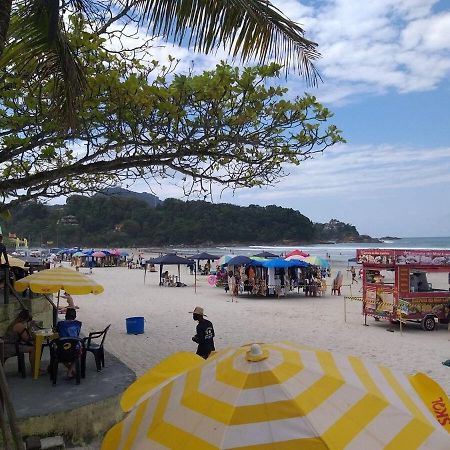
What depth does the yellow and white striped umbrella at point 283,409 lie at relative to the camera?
1964 mm

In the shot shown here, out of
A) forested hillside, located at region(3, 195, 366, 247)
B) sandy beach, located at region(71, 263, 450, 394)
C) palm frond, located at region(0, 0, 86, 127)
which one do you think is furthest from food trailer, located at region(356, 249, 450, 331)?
forested hillside, located at region(3, 195, 366, 247)

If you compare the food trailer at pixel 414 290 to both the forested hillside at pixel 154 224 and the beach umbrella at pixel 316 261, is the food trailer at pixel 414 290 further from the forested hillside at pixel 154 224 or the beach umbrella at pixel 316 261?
the forested hillside at pixel 154 224

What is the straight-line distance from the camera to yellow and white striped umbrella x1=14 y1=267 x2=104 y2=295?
311 inches

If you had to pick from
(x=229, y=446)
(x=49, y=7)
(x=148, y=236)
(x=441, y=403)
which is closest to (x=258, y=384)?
(x=229, y=446)

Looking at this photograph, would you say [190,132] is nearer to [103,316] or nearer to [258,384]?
[258,384]

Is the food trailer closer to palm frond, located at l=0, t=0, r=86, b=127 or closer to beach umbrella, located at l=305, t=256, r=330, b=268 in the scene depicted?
beach umbrella, located at l=305, t=256, r=330, b=268

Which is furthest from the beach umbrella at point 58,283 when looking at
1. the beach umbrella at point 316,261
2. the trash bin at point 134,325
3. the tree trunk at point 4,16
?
the beach umbrella at point 316,261

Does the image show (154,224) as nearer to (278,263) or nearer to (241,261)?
(241,261)

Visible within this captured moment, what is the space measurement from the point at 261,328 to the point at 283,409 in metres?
11.4

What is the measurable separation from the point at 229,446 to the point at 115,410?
3.99 m

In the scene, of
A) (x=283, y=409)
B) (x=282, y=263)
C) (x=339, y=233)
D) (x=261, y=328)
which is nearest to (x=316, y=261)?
(x=282, y=263)

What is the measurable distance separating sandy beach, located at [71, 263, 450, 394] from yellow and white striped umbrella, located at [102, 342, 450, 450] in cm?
590

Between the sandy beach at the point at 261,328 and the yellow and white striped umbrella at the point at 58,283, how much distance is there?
5.46ft

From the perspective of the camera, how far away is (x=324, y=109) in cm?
727
